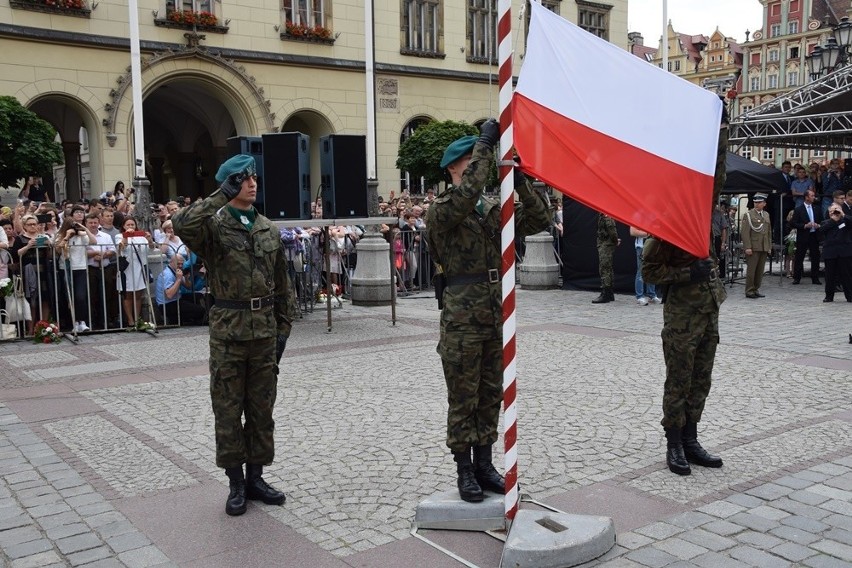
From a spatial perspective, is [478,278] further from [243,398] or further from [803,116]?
[803,116]

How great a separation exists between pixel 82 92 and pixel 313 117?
26.9 ft

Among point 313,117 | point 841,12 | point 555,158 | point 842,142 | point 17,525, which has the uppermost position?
point 841,12

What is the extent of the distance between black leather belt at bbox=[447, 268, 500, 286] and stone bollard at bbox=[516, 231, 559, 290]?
12.3 metres

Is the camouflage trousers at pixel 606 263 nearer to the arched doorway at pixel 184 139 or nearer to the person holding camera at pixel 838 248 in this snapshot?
the person holding camera at pixel 838 248

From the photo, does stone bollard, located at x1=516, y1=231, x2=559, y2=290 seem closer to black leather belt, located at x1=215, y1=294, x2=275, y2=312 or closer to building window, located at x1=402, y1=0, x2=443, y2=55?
black leather belt, located at x1=215, y1=294, x2=275, y2=312

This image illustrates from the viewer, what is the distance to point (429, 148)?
26.0m

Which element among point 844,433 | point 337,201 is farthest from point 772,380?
point 337,201

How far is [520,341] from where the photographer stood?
34.7ft

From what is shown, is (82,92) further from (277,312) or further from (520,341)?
(277,312)

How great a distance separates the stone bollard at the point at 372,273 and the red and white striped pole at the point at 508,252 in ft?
34.4

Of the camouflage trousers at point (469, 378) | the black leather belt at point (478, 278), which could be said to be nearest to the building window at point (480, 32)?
the black leather belt at point (478, 278)

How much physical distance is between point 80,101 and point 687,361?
22.4m

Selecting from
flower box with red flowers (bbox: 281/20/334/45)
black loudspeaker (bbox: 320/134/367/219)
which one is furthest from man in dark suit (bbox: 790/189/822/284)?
flower box with red flowers (bbox: 281/20/334/45)

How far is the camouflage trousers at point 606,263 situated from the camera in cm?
1459
